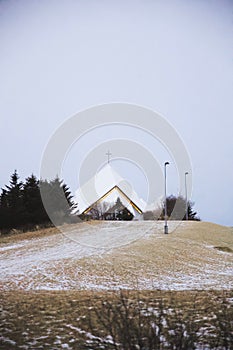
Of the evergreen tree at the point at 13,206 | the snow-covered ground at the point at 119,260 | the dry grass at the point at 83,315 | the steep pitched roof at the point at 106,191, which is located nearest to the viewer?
the dry grass at the point at 83,315

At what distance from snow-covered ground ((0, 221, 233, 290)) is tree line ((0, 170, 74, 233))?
102 inches

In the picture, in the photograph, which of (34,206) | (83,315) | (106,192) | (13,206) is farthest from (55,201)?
(83,315)

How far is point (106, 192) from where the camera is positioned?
27453 mm

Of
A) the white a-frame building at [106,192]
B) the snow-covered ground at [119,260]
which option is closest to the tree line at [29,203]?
the white a-frame building at [106,192]

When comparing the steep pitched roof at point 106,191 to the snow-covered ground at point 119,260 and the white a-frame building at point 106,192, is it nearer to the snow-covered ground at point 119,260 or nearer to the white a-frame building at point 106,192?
the white a-frame building at point 106,192

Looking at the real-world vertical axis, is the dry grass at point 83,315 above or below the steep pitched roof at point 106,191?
below

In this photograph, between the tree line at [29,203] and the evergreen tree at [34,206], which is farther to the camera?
the evergreen tree at [34,206]

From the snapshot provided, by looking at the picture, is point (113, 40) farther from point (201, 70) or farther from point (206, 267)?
point (206, 267)

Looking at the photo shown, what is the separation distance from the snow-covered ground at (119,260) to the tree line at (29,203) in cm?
260

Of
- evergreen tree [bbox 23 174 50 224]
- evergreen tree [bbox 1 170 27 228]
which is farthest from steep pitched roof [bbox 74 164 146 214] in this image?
evergreen tree [bbox 1 170 27 228]

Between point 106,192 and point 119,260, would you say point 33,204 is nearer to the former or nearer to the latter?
point 106,192

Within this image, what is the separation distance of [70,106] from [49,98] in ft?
6.89

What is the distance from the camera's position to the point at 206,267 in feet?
49.6

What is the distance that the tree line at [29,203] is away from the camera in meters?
26.2
